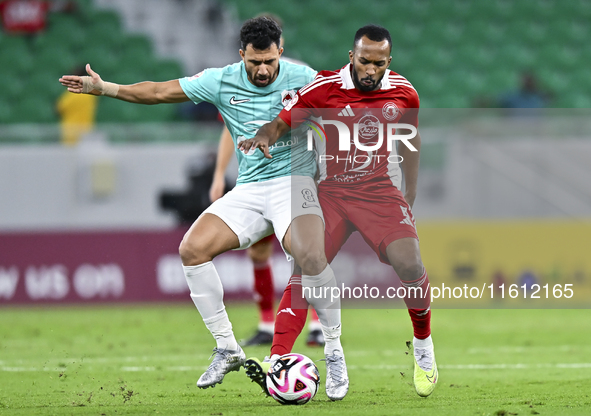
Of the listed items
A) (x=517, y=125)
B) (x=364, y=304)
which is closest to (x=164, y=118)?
(x=364, y=304)

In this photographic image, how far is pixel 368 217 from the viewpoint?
5.13m

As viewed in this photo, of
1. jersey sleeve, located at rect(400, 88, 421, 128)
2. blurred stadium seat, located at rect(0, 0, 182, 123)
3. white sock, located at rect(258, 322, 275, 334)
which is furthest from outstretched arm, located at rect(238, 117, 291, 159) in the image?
blurred stadium seat, located at rect(0, 0, 182, 123)

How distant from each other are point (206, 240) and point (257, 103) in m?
0.91

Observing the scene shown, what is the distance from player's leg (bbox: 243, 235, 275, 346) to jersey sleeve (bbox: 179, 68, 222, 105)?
260 cm

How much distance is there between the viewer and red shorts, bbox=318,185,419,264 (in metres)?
5.04

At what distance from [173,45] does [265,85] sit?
29.9ft

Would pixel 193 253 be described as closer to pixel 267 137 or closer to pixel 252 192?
pixel 252 192

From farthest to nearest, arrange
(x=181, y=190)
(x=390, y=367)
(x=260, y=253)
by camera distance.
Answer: (x=181, y=190)
(x=260, y=253)
(x=390, y=367)

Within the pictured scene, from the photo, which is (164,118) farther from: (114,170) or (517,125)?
(517,125)

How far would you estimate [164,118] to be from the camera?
13.0 m

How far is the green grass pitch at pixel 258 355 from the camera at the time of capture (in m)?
4.60

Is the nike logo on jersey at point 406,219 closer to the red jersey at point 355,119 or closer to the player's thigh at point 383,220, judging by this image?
the player's thigh at point 383,220

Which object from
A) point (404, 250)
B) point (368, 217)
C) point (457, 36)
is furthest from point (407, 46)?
point (404, 250)

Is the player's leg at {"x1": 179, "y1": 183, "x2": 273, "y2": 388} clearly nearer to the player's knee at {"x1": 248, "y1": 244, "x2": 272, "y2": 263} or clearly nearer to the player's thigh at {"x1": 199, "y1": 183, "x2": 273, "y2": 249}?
the player's thigh at {"x1": 199, "y1": 183, "x2": 273, "y2": 249}
